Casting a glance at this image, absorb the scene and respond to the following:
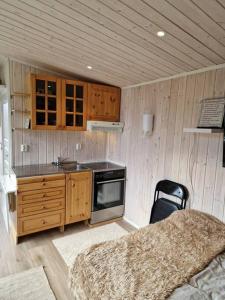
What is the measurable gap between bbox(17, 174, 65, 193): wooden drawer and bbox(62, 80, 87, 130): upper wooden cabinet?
2.58 feet

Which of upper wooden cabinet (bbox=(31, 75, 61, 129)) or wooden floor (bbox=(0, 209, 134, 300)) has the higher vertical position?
upper wooden cabinet (bbox=(31, 75, 61, 129))

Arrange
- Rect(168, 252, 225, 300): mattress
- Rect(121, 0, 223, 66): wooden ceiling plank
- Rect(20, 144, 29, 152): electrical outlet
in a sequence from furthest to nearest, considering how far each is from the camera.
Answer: Rect(20, 144, 29, 152): electrical outlet
Rect(121, 0, 223, 66): wooden ceiling plank
Rect(168, 252, 225, 300): mattress

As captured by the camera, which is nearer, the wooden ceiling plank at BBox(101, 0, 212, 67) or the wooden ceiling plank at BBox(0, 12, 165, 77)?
the wooden ceiling plank at BBox(101, 0, 212, 67)

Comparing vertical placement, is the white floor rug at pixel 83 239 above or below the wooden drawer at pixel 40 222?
below

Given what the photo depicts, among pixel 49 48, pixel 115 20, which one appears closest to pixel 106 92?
pixel 49 48

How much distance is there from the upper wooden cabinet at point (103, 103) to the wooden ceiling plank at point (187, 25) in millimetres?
1808

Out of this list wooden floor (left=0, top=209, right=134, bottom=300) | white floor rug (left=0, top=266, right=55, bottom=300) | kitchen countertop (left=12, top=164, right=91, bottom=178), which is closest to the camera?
white floor rug (left=0, top=266, right=55, bottom=300)

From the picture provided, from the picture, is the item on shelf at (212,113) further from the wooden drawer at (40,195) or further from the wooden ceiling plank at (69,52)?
the wooden drawer at (40,195)

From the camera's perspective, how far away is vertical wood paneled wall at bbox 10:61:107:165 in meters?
2.98

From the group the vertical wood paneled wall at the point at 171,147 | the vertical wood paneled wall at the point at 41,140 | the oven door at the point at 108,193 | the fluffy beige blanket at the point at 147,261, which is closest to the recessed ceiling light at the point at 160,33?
the vertical wood paneled wall at the point at 171,147

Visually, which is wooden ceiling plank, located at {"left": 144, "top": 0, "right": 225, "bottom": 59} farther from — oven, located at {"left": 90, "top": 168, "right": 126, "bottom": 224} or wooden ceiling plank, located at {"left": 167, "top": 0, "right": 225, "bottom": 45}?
oven, located at {"left": 90, "top": 168, "right": 126, "bottom": 224}

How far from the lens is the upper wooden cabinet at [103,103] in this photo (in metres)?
3.21

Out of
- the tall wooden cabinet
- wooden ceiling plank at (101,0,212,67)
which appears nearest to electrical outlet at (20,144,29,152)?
the tall wooden cabinet

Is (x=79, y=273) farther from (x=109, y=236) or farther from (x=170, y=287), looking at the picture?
(x=109, y=236)
